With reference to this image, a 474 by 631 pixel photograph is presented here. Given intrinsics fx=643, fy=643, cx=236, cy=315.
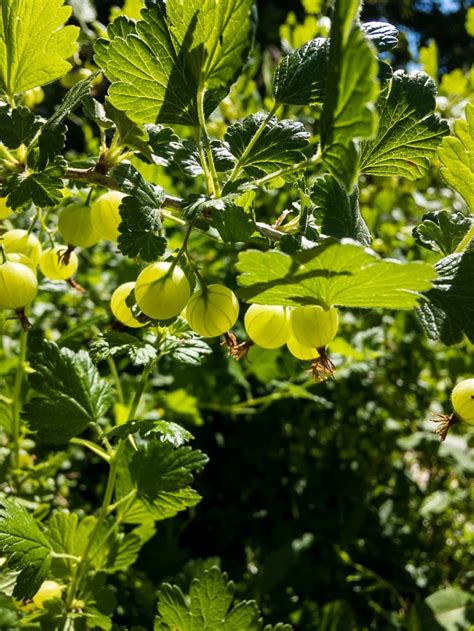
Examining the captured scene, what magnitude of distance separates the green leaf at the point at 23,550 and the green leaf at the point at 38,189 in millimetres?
302

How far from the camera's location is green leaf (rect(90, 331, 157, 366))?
546mm

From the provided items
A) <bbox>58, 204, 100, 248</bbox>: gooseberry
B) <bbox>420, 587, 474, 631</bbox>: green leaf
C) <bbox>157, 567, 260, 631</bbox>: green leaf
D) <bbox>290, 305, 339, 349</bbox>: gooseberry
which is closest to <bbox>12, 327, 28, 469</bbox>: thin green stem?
<bbox>58, 204, 100, 248</bbox>: gooseberry

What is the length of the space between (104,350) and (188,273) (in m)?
0.10

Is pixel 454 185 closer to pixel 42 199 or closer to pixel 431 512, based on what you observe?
pixel 42 199

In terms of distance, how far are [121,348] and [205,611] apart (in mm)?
Answer: 314

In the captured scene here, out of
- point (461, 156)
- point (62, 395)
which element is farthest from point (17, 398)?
point (461, 156)

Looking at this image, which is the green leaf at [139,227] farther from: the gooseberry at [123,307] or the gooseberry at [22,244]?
the gooseberry at [22,244]

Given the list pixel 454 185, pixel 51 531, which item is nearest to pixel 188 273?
pixel 454 185

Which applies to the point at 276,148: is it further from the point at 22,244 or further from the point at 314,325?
the point at 22,244

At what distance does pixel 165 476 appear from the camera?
27.0 inches

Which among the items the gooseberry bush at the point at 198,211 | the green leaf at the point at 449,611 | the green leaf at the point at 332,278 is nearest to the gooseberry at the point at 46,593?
the gooseberry bush at the point at 198,211

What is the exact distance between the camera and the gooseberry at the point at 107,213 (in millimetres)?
593

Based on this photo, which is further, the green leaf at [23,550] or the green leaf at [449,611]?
the green leaf at [449,611]

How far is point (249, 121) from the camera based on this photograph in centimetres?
57
